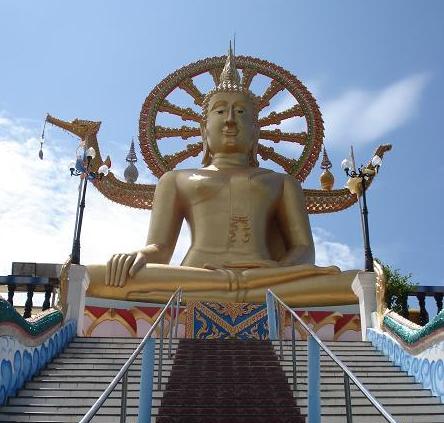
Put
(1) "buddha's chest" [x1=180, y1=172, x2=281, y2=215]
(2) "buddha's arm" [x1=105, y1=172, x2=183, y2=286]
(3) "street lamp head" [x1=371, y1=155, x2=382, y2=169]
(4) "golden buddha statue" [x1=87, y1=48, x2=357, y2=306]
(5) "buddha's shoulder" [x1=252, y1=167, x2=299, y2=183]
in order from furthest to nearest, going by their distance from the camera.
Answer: (5) "buddha's shoulder" [x1=252, y1=167, x2=299, y2=183], (1) "buddha's chest" [x1=180, y1=172, x2=281, y2=215], (2) "buddha's arm" [x1=105, y1=172, x2=183, y2=286], (3) "street lamp head" [x1=371, y1=155, x2=382, y2=169], (4) "golden buddha statue" [x1=87, y1=48, x2=357, y2=306]

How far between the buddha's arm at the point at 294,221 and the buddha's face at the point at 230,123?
122cm

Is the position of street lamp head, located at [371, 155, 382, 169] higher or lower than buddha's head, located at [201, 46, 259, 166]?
lower

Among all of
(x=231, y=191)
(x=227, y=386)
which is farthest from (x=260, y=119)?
(x=227, y=386)

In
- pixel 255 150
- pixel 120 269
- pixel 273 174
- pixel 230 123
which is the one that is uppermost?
pixel 230 123

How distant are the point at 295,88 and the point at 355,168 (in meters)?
4.94

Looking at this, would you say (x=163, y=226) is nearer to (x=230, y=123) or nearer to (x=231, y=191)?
(x=231, y=191)

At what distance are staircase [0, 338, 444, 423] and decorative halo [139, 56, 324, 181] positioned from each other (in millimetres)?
7189

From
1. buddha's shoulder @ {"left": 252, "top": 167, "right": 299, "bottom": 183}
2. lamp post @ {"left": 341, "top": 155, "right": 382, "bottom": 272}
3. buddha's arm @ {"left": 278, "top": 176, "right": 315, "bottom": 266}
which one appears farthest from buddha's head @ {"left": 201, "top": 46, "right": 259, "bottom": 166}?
lamp post @ {"left": 341, "top": 155, "right": 382, "bottom": 272}

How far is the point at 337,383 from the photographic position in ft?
19.2

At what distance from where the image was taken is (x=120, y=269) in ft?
31.7

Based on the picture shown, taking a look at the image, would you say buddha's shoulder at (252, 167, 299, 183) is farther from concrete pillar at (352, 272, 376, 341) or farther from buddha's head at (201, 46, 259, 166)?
concrete pillar at (352, 272, 376, 341)

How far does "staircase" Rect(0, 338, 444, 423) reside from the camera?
15.1ft

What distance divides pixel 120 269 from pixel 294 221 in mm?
3608

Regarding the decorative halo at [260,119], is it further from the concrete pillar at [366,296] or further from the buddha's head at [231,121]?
the concrete pillar at [366,296]
